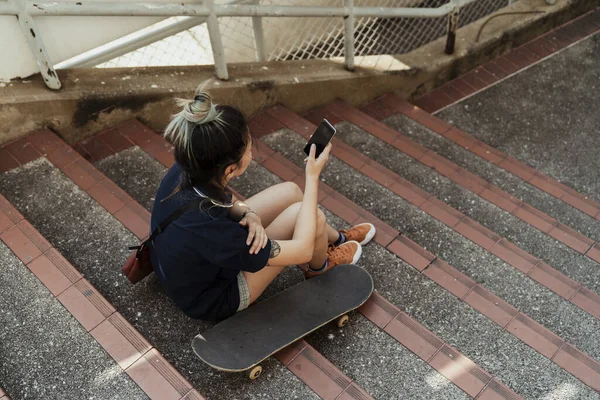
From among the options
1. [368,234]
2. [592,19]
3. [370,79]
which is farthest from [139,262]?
[592,19]

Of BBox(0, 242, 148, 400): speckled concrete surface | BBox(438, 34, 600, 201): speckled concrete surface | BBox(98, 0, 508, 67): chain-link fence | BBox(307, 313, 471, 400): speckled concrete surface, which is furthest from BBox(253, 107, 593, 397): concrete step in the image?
BBox(438, 34, 600, 201): speckled concrete surface

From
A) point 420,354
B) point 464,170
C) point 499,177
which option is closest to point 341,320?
point 420,354

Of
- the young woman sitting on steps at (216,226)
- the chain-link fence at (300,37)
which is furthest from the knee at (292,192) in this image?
the chain-link fence at (300,37)

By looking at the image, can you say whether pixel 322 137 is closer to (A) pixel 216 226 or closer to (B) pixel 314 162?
(B) pixel 314 162

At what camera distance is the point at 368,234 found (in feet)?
10.8

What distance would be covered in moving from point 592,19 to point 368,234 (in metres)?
4.86

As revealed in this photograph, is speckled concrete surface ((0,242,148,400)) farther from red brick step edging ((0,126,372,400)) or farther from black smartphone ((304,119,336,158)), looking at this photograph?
black smartphone ((304,119,336,158))

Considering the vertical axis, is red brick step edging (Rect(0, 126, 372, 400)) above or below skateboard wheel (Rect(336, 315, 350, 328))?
above

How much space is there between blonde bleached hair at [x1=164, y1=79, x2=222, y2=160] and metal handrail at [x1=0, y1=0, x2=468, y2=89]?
166 cm

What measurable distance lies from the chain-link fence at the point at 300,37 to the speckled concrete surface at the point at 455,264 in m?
1.41

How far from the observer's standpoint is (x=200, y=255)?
2359 millimetres

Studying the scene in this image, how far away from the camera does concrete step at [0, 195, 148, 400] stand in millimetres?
2340

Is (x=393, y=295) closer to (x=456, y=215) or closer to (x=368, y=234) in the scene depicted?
(x=368, y=234)

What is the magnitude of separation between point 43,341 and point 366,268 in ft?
5.39
